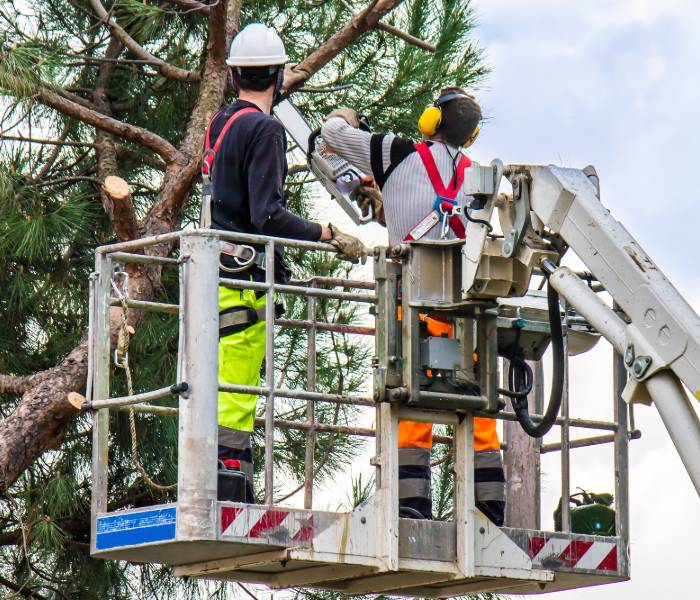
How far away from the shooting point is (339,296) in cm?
759

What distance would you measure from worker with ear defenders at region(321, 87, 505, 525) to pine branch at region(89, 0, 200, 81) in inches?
121

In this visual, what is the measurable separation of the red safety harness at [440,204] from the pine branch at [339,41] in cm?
306

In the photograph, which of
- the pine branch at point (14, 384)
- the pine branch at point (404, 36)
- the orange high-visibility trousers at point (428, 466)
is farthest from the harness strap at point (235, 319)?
the pine branch at point (404, 36)

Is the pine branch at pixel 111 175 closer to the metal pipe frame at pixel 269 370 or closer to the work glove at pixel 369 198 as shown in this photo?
the work glove at pixel 369 198

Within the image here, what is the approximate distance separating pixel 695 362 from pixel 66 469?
227 inches

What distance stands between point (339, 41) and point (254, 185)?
3873 millimetres

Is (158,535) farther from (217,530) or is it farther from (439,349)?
(439,349)

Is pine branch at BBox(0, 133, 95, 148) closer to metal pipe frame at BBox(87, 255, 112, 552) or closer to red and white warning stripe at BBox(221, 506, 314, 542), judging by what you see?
metal pipe frame at BBox(87, 255, 112, 552)

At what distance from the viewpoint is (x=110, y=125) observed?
10656 millimetres

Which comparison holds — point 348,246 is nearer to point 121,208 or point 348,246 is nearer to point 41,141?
point 121,208

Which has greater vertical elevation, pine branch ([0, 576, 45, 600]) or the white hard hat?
the white hard hat

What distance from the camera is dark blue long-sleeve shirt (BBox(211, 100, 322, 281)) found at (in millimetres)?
7461

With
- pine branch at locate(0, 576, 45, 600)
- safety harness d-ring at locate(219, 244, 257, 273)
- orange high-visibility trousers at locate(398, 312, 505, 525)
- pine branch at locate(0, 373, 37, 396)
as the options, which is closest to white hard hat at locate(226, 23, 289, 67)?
safety harness d-ring at locate(219, 244, 257, 273)

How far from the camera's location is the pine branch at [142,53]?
10977mm
